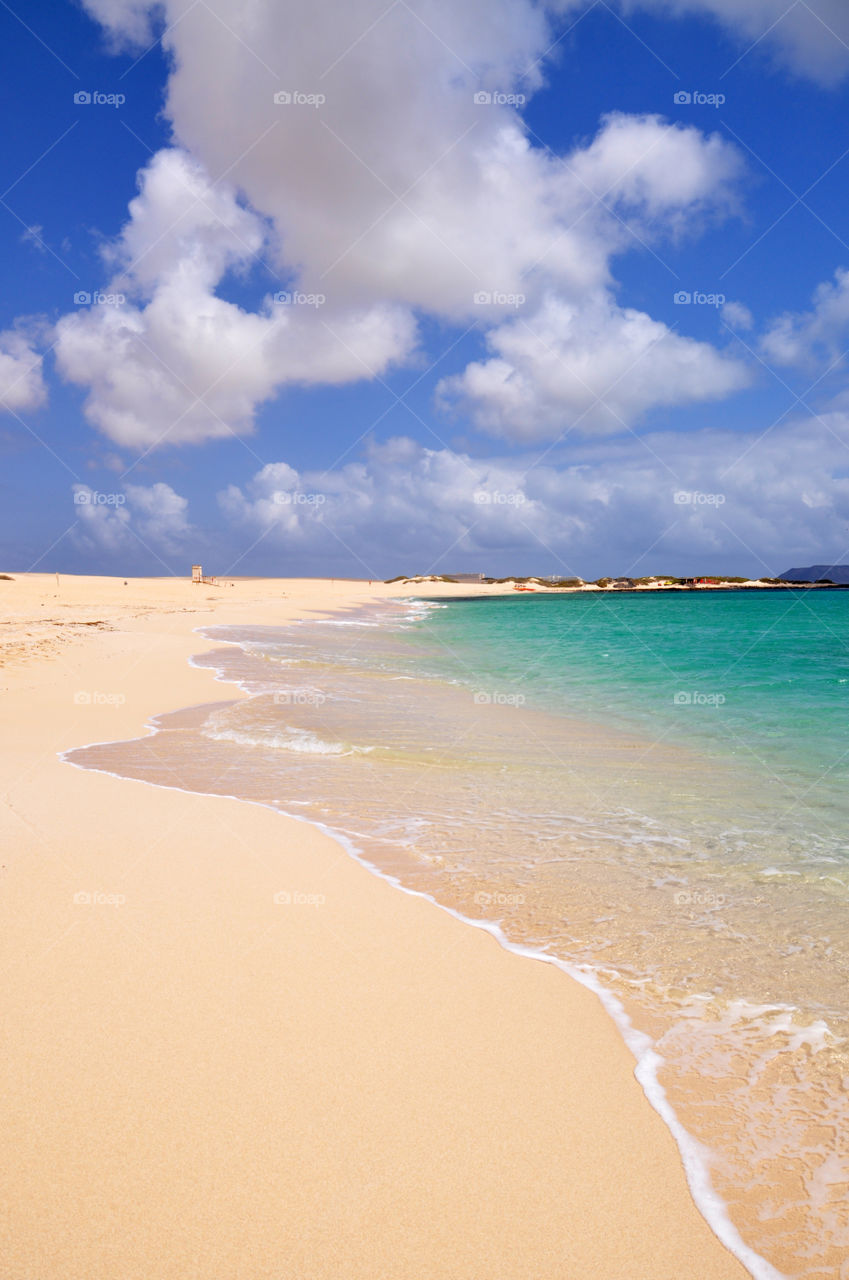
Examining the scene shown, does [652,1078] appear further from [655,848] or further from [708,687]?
[708,687]

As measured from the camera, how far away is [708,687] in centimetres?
1845

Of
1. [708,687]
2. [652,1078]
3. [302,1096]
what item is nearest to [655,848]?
[652,1078]

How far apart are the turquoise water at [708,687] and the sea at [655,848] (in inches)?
4.7

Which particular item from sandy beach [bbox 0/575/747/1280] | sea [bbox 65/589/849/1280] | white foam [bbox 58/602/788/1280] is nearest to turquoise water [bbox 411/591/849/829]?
sea [bbox 65/589/849/1280]

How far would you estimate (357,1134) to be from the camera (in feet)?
8.91

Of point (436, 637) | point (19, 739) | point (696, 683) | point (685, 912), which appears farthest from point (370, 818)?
point (436, 637)

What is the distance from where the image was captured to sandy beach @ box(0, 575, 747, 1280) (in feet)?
7.52

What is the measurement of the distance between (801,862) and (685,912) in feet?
5.48

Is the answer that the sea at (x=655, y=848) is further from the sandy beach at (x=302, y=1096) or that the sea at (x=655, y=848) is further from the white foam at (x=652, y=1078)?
the sandy beach at (x=302, y=1096)

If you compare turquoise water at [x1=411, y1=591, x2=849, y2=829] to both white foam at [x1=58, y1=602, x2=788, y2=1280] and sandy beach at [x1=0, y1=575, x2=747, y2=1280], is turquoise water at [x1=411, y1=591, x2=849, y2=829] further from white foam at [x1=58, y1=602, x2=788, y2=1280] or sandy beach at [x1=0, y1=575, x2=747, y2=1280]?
sandy beach at [x1=0, y1=575, x2=747, y2=1280]

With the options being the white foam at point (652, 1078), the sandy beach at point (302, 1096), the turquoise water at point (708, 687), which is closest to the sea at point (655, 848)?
the white foam at point (652, 1078)

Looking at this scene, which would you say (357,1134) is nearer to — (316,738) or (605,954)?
(605,954)

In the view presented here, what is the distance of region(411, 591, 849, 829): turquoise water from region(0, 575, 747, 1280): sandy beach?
540 cm

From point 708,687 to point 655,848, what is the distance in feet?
43.4
